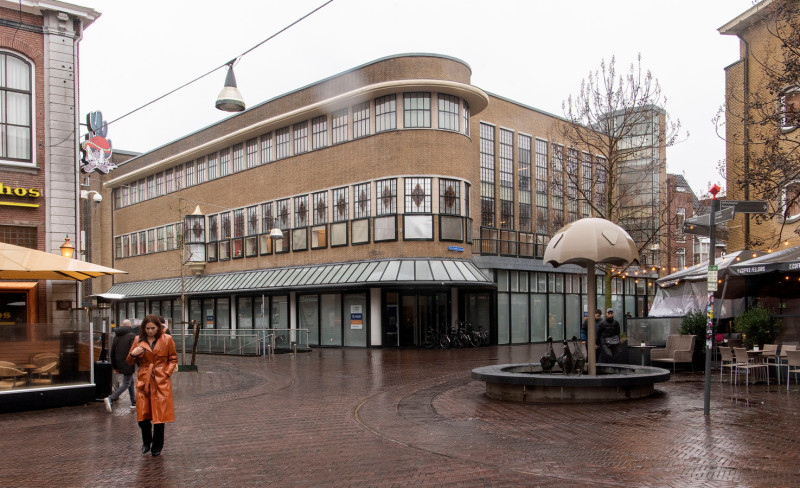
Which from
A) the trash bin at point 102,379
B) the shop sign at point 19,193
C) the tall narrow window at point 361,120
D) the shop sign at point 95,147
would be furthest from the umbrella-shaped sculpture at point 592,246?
the tall narrow window at point 361,120

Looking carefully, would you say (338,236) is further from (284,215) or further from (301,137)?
(301,137)

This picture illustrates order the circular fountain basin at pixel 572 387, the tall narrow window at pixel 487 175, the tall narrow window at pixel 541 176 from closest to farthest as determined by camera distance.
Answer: the circular fountain basin at pixel 572 387, the tall narrow window at pixel 487 175, the tall narrow window at pixel 541 176

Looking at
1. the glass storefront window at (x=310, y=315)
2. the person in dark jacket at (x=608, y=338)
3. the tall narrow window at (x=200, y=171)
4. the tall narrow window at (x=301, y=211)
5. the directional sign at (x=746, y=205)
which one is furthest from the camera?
the tall narrow window at (x=200, y=171)

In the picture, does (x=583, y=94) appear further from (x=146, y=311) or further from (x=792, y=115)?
(x=146, y=311)

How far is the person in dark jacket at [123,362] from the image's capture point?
39.2 feet

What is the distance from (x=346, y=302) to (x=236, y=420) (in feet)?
66.8

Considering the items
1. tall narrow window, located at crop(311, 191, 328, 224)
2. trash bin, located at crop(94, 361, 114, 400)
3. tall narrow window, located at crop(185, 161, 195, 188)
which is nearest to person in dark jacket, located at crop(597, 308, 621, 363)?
trash bin, located at crop(94, 361, 114, 400)

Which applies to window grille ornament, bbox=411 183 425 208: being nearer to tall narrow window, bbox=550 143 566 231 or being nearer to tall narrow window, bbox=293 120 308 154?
tall narrow window, bbox=550 143 566 231

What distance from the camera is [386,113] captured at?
30.1 metres

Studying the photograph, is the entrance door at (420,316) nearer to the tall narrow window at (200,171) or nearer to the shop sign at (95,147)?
the shop sign at (95,147)

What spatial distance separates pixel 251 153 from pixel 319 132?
20.2ft

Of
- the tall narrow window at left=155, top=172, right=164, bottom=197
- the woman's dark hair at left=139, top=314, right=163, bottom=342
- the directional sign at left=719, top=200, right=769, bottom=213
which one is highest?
the tall narrow window at left=155, top=172, right=164, bottom=197

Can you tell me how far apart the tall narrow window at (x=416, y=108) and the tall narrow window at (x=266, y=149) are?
9674 millimetres

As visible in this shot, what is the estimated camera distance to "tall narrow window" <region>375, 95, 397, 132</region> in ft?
98.1
